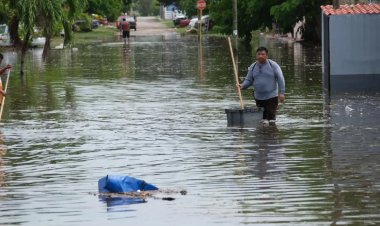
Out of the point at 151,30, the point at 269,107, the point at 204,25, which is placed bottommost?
the point at 151,30

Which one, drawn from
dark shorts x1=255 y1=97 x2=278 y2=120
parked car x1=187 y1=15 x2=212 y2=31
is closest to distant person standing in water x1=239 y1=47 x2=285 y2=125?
dark shorts x1=255 y1=97 x2=278 y2=120

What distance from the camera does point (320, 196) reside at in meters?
11.7

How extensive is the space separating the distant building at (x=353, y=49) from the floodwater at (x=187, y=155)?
2.60 ft

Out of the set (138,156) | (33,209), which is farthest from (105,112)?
(33,209)

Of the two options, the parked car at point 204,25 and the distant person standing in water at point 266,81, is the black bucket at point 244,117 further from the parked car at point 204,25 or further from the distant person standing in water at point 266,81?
the parked car at point 204,25

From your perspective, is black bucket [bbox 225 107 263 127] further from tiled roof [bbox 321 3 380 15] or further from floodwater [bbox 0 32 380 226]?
tiled roof [bbox 321 3 380 15]

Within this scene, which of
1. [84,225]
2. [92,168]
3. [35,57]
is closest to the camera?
[84,225]

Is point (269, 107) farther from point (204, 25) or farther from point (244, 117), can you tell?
point (204, 25)

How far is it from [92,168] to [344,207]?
183 inches

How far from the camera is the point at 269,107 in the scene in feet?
64.1

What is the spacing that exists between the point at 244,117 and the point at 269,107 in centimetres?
47

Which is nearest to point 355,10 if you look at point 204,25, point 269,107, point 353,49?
point 353,49

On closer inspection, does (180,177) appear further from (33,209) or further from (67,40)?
(67,40)

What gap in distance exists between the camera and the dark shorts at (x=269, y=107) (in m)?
19.5
